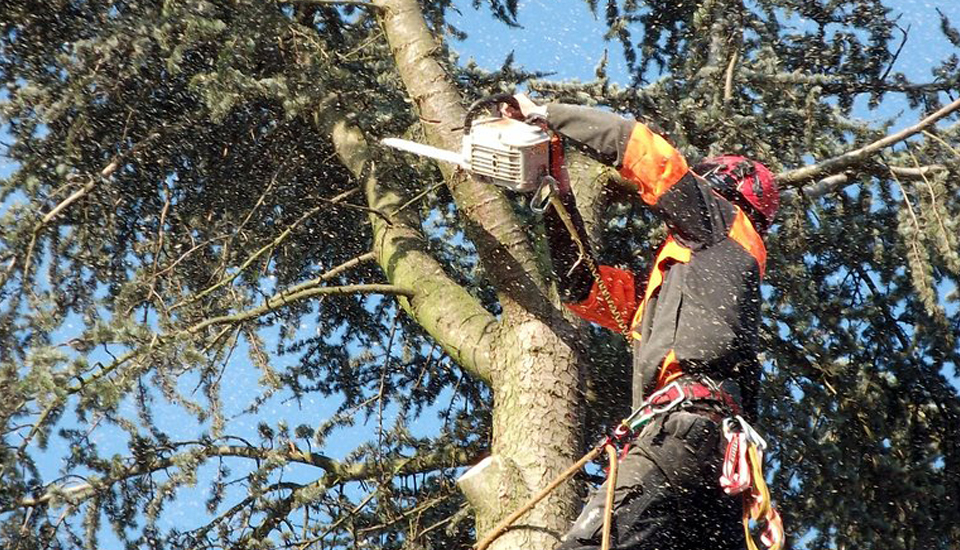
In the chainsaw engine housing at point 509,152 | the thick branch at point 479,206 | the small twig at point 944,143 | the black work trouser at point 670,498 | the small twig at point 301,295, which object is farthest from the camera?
the small twig at point 944,143

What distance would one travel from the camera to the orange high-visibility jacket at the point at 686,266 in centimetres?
396

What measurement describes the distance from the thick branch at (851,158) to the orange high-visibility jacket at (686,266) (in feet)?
2.35

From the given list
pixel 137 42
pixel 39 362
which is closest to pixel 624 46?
pixel 137 42

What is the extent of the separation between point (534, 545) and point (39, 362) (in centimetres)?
181

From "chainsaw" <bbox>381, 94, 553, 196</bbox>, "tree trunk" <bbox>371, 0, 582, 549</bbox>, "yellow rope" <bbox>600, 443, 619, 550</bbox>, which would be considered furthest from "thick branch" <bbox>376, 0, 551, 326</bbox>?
"yellow rope" <bbox>600, 443, 619, 550</bbox>

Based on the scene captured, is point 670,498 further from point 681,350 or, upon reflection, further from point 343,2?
point 343,2

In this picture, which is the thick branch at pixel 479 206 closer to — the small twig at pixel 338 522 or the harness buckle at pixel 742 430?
the harness buckle at pixel 742 430

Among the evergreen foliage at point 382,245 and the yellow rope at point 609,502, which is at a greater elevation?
the evergreen foliage at point 382,245

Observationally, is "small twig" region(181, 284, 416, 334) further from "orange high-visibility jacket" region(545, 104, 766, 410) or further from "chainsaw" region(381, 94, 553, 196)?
"orange high-visibility jacket" region(545, 104, 766, 410)

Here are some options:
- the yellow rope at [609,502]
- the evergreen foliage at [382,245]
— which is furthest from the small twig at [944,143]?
the yellow rope at [609,502]

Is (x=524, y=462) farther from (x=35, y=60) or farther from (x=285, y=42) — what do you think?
(x=35, y=60)

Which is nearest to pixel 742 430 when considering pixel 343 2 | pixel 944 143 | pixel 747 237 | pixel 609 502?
pixel 609 502

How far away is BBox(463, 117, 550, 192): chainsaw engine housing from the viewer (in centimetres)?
416

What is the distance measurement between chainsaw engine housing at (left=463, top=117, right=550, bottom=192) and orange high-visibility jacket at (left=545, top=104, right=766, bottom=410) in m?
0.12
